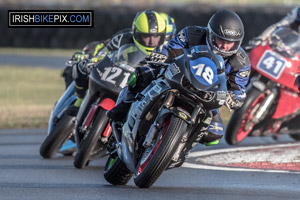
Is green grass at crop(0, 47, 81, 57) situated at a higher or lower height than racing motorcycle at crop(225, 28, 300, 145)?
lower

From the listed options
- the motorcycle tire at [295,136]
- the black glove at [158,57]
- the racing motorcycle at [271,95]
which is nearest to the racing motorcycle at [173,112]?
the black glove at [158,57]

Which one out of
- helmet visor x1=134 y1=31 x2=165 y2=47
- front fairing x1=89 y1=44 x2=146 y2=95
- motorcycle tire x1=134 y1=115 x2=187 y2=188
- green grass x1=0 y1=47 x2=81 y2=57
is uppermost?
motorcycle tire x1=134 y1=115 x2=187 y2=188

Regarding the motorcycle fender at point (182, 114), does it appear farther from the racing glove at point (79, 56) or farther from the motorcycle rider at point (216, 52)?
the racing glove at point (79, 56)

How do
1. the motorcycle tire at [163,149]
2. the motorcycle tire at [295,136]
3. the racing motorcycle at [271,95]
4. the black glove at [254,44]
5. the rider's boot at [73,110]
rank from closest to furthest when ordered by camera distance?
the motorcycle tire at [163,149]
the rider's boot at [73,110]
the racing motorcycle at [271,95]
the black glove at [254,44]
the motorcycle tire at [295,136]

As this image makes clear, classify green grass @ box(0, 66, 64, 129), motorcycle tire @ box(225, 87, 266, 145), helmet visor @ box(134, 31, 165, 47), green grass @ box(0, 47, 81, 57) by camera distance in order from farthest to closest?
green grass @ box(0, 47, 81, 57), green grass @ box(0, 66, 64, 129), motorcycle tire @ box(225, 87, 266, 145), helmet visor @ box(134, 31, 165, 47)

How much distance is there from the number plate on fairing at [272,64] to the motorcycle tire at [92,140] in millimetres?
3080

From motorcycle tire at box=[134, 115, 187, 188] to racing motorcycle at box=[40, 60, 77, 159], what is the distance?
2.95 meters

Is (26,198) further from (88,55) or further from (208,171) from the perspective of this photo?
(88,55)

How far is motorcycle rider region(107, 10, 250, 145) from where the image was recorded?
7.18 meters

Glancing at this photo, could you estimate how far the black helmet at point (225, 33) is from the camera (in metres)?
7.15

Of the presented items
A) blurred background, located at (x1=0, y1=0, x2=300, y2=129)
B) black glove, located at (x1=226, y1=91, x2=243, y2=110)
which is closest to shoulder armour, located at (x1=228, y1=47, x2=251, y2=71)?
black glove, located at (x1=226, y1=91, x2=243, y2=110)

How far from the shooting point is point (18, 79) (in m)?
24.2

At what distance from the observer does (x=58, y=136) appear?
956 cm

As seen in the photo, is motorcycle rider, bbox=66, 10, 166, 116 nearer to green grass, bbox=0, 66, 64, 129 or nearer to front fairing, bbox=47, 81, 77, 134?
front fairing, bbox=47, 81, 77, 134
